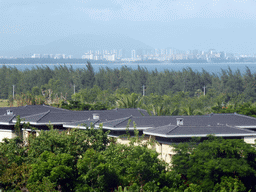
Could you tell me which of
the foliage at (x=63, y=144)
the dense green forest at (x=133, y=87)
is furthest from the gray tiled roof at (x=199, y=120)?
the dense green forest at (x=133, y=87)

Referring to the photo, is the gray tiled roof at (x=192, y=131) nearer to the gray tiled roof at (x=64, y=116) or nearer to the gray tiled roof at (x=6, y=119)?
the gray tiled roof at (x=64, y=116)

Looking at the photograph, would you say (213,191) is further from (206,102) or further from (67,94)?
(67,94)

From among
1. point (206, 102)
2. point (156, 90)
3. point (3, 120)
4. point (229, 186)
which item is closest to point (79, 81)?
point (156, 90)

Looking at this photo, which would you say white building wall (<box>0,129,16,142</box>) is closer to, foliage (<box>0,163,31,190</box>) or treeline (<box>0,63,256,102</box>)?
foliage (<box>0,163,31,190</box>)

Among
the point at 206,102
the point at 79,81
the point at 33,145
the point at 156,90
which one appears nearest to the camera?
the point at 33,145

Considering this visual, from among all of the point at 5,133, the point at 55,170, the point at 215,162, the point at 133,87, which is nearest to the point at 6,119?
the point at 5,133

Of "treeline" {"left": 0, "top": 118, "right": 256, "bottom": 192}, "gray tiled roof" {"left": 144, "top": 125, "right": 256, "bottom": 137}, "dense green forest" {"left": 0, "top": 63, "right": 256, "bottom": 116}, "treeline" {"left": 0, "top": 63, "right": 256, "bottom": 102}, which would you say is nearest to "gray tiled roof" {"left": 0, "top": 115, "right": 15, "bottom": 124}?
"treeline" {"left": 0, "top": 118, "right": 256, "bottom": 192}

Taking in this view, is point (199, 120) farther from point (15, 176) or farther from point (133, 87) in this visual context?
point (133, 87)
